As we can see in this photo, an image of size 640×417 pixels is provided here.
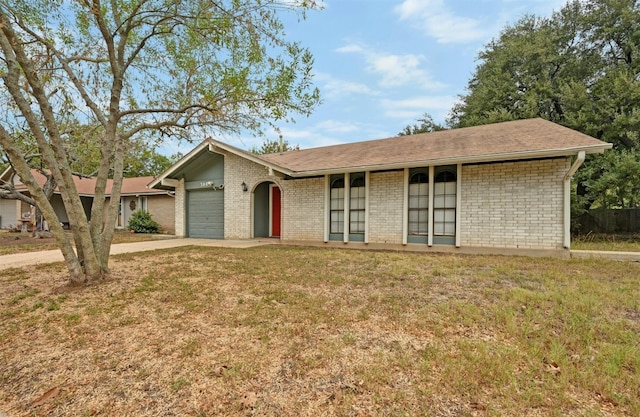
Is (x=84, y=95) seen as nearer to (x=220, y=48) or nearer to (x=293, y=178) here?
(x=220, y=48)

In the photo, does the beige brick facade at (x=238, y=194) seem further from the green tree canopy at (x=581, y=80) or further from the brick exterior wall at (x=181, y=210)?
the green tree canopy at (x=581, y=80)

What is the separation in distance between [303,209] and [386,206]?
3241 mm

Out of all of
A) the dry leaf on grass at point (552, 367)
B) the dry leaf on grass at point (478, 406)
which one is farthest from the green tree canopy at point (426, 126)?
the dry leaf on grass at point (478, 406)

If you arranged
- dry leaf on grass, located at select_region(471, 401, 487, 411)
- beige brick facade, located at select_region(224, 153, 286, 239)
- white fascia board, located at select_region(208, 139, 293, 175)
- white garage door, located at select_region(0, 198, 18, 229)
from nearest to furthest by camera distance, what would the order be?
dry leaf on grass, located at select_region(471, 401, 487, 411)
white fascia board, located at select_region(208, 139, 293, 175)
beige brick facade, located at select_region(224, 153, 286, 239)
white garage door, located at select_region(0, 198, 18, 229)

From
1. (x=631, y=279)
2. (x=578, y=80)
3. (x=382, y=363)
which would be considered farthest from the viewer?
(x=578, y=80)

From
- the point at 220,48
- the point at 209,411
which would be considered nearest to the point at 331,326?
the point at 209,411

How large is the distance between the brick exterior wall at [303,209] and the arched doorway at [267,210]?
61.2 inches

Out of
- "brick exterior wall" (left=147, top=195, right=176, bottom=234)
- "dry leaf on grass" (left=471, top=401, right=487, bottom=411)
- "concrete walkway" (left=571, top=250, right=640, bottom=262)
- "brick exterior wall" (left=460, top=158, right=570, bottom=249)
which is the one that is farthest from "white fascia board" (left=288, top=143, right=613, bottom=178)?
"brick exterior wall" (left=147, top=195, right=176, bottom=234)

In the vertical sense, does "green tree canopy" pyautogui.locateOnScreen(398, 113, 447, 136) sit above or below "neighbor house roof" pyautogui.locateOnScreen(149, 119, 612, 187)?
above

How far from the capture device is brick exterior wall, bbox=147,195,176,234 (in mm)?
18312

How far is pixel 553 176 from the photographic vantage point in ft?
26.5

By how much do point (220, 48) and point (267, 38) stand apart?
1092 mm

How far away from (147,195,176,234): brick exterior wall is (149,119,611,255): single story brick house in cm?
448

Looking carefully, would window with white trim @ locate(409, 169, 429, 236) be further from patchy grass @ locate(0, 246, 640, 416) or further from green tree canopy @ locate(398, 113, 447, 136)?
green tree canopy @ locate(398, 113, 447, 136)
